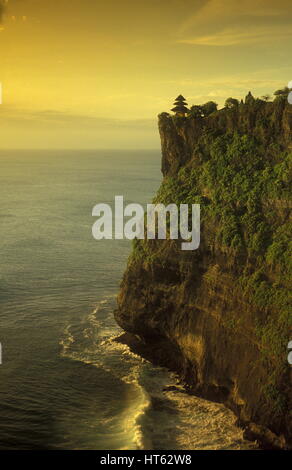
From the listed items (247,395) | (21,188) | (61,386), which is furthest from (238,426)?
(21,188)

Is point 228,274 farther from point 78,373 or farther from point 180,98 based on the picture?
point 180,98

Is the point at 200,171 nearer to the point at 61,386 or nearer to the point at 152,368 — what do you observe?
the point at 152,368

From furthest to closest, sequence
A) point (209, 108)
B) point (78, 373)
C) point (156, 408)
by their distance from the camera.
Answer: point (209, 108)
point (78, 373)
point (156, 408)

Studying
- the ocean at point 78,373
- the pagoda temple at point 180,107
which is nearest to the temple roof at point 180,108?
the pagoda temple at point 180,107

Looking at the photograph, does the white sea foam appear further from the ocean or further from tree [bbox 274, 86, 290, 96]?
tree [bbox 274, 86, 290, 96]

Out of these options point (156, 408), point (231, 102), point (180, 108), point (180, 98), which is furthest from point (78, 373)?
point (231, 102)

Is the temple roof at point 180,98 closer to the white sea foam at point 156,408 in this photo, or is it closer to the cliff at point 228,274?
the cliff at point 228,274

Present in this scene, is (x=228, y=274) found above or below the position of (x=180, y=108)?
below
